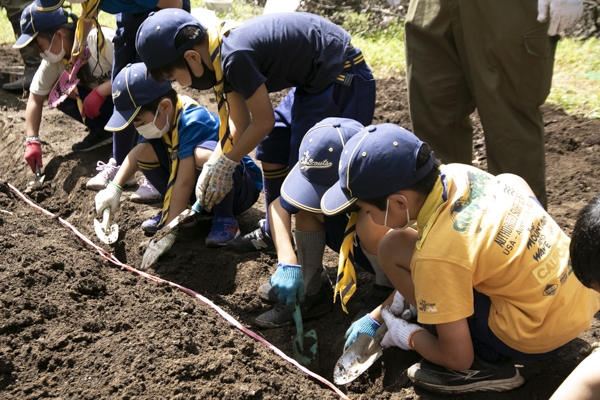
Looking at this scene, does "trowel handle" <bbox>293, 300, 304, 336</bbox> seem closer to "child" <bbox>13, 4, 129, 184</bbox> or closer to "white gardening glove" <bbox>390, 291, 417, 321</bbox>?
"white gardening glove" <bbox>390, 291, 417, 321</bbox>

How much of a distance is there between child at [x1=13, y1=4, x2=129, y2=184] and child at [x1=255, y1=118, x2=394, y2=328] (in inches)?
92.8

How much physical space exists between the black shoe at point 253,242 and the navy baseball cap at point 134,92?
868 millimetres

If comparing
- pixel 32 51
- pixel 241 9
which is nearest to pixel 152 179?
pixel 32 51

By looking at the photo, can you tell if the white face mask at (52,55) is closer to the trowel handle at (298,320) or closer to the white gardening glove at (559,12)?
the trowel handle at (298,320)

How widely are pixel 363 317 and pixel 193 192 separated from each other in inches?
62.2

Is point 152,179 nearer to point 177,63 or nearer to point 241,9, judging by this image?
point 177,63

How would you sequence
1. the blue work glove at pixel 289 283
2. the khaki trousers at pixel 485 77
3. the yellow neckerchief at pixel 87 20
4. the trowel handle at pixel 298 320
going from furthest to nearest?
the yellow neckerchief at pixel 87 20 < the khaki trousers at pixel 485 77 < the trowel handle at pixel 298 320 < the blue work glove at pixel 289 283

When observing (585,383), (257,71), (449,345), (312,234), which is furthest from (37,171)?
(585,383)

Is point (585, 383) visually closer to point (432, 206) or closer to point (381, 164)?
point (432, 206)

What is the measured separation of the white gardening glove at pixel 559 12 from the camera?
2.90m

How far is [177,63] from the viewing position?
2922 mm

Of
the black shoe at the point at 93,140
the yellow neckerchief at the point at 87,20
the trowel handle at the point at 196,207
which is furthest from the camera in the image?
the black shoe at the point at 93,140

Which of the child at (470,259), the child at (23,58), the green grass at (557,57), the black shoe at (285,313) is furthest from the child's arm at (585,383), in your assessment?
the child at (23,58)

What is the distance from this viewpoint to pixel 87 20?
4.42 metres
